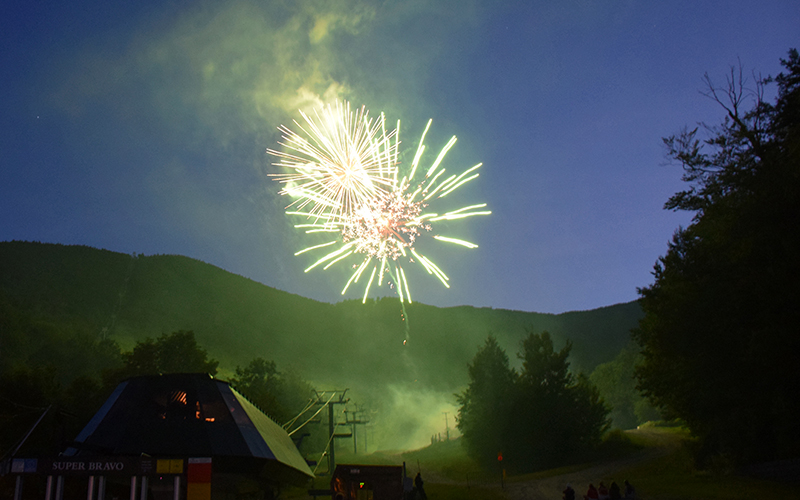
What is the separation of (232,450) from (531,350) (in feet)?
182

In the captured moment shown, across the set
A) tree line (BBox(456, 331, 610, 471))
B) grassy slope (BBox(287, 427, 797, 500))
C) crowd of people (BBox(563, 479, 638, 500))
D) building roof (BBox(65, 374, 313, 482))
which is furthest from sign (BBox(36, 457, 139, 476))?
tree line (BBox(456, 331, 610, 471))

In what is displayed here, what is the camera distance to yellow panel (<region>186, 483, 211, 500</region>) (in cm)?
1353

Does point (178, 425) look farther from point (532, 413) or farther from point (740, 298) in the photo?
point (532, 413)

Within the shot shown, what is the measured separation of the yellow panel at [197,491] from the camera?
13531 millimetres

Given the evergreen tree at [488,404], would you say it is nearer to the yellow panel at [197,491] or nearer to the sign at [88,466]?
the yellow panel at [197,491]

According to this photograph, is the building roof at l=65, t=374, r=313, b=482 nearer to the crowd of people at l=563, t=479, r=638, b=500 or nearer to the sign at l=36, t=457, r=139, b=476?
the sign at l=36, t=457, r=139, b=476

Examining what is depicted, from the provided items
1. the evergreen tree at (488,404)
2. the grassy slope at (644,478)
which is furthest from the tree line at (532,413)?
the grassy slope at (644,478)

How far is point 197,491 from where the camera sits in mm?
13578

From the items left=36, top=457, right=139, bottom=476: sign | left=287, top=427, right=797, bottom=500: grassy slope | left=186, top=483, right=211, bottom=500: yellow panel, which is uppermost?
left=36, top=457, right=139, bottom=476: sign

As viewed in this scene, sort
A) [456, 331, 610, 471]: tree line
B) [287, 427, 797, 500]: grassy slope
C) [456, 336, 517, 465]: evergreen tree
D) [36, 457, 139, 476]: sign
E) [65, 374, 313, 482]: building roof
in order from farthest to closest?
[456, 336, 517, 465]: evergreen tree, [456, 331, 610, 471]: tree line, [287, 427, 797, 500]: grassy slope, [65, 374, 313, 482]: building roof, [36, 457, 139, 476]: sign

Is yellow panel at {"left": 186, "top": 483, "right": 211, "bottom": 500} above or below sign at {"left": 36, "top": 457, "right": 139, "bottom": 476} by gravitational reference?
below

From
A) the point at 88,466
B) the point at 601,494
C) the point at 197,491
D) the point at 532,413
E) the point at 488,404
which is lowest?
the point at 601,494

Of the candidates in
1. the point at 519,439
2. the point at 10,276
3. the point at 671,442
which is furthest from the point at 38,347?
the point at 671,442

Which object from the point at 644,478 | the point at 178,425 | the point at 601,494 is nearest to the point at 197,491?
the point at 178,425
